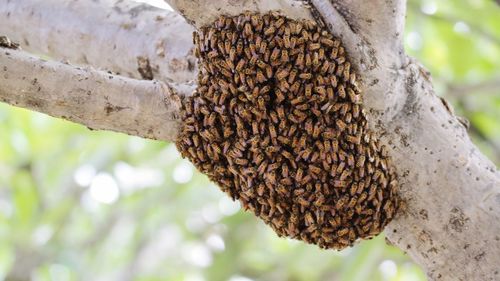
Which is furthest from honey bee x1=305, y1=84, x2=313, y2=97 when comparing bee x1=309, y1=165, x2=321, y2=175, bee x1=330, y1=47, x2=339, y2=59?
bee x1=309, y1=165, x2=321, y2=175

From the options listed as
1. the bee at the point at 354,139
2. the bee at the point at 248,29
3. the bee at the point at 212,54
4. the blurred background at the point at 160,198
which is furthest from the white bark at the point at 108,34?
the blurred background at the point at 160,198

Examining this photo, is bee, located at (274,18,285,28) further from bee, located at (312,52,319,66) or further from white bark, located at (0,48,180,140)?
white bark, located at (0,48,180,140)

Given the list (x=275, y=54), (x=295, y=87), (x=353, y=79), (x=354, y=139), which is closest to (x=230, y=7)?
(x=275, y=54)

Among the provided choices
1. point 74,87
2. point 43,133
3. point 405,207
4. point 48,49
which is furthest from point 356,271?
point 43,133

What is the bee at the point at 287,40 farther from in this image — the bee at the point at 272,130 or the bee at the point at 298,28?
the bee at the point at 272,130

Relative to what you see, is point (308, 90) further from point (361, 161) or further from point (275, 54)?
point (361, 161)

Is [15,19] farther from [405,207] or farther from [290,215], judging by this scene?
[405,207]

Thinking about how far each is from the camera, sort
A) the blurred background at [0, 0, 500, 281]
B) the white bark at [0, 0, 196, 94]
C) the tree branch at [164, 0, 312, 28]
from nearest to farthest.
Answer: the tree branch at [164, 0, 312, 28] < the white bark at [0, 0, 196, 94] < the blurred background at [0, 0, 500, 281]
